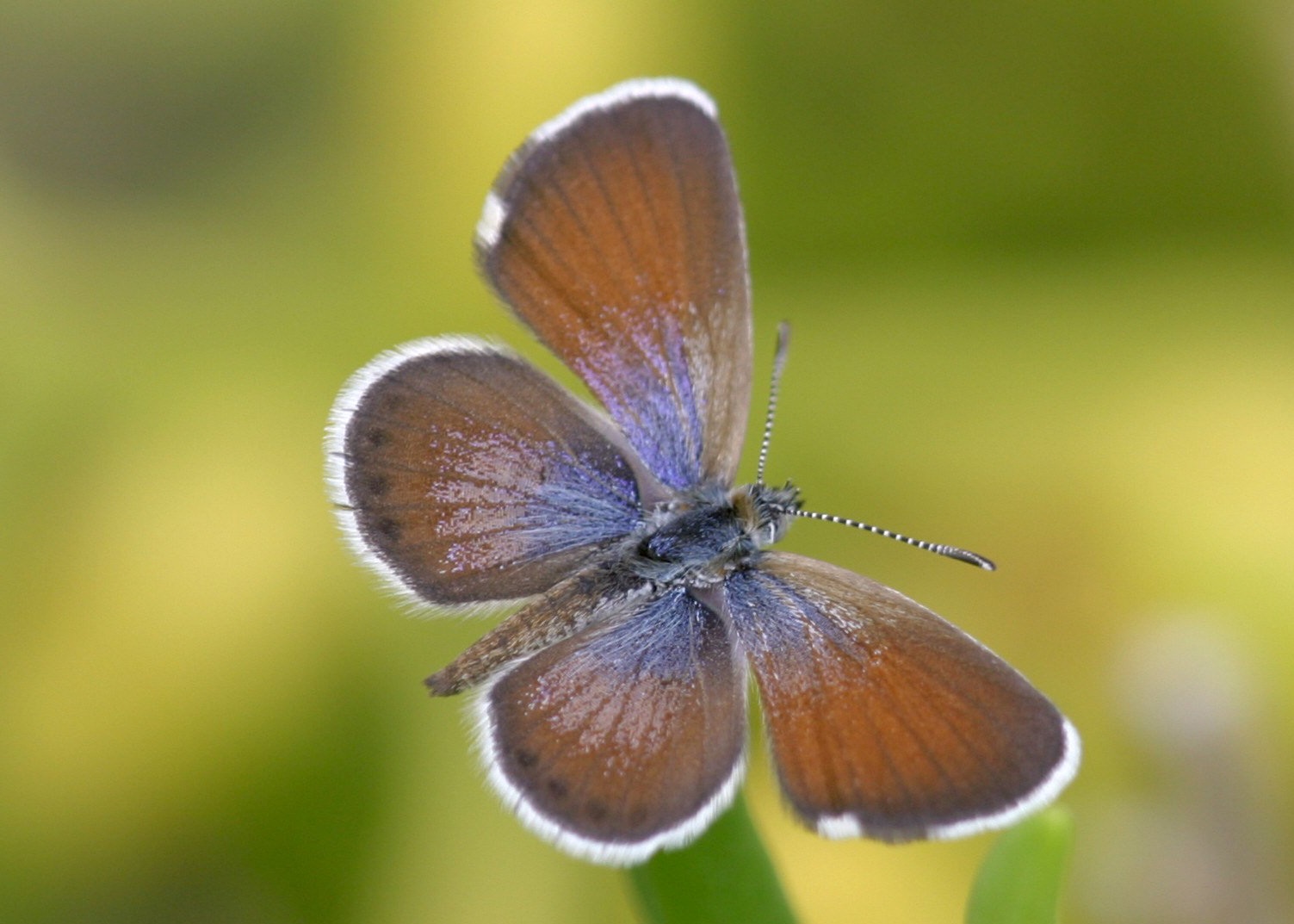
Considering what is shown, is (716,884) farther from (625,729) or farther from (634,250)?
(634,250)

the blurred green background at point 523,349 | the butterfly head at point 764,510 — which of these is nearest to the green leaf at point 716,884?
the butterfly head at point 764,510

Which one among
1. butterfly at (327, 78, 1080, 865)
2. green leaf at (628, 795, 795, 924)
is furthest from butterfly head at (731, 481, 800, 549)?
green leaf at (628, 795, 795, 924)

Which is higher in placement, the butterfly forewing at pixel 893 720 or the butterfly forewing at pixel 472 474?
the butterfly forewing at pixel 472 474

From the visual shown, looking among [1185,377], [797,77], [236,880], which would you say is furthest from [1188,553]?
[236,880]

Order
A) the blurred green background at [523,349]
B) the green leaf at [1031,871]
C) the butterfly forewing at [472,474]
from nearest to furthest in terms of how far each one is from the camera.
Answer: the green leaf at [1031,871]
the butterfly forewing at [472,474]
the blurred green background at [523,349]

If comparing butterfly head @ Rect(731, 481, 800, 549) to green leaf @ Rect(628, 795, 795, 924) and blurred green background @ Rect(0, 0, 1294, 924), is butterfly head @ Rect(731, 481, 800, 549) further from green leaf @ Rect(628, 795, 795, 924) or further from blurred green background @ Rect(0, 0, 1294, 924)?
blurred green background @ Rect(0, 0, 1294, 924)

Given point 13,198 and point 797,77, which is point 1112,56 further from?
point 13,198

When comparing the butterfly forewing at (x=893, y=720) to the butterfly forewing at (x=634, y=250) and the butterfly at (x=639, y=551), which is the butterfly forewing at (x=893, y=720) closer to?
the butterfly at (x=639, y=551)
